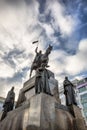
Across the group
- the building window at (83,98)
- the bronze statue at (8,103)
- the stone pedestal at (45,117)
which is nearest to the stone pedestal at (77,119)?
the stone pedestal at (45,117)

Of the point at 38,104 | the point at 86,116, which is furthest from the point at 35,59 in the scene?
the point at 86,116

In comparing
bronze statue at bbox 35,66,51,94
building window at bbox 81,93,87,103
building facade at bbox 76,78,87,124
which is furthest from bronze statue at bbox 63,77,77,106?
building window at bbox 81,93,87,103

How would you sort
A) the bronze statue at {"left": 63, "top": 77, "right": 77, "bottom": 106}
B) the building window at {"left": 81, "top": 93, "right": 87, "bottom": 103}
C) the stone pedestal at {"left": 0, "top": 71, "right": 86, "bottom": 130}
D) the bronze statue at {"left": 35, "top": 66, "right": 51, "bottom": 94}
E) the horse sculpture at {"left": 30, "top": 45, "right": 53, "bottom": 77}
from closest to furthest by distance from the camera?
the stone pedestal at {"left": 0, "top": 71, "right": 86, "bottom": 130}
the bronze statue at {"left": 35, "top": 66, "right": 51, "bottom": 94}
the bronze statue at {"left": 63, "top": 77, "right": 77, "bottom": 106}
the horse sculpture at {"left": 30, "top": 45, "right": 53, "bottom": 77}
the building window at {"left": 81, "top": 93, "right": 87, "bottom": 103}

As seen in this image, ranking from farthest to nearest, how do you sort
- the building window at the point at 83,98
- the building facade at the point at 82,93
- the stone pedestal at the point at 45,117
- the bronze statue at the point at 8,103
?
the building window at the point at 83,98, the building facade at the point at 82,93, the bronze statue at the point at 8,103, the stone pedestal at the point at 45,117

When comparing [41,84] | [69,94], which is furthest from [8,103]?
[69,94]

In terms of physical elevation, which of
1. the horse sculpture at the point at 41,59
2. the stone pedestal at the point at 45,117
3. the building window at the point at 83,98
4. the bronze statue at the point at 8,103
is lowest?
the stone pedestal at the point at 45,117

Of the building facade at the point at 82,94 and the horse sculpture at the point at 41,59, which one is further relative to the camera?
the building facade at the point at 82,94

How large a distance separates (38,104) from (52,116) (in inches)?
33.5

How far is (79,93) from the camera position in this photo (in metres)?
47.1

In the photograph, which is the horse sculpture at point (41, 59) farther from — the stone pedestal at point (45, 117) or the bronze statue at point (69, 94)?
the stone pedestal at point (45, 117)

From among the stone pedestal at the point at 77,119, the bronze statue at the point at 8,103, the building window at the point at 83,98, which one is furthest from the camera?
the building window at the point at 83,98

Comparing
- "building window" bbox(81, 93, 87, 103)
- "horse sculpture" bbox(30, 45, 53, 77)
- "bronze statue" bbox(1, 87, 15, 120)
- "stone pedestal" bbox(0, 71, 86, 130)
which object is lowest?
"stone pedestal" bbox(0, 71, 86, 130)

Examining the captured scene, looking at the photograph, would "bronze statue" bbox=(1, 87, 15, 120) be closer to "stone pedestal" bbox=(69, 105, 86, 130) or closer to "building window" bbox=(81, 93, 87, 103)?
"stone pedestal" bbox=(69, 105, 86, 130)

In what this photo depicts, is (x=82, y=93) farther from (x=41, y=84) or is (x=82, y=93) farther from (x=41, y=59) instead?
(x=41, y=84)
